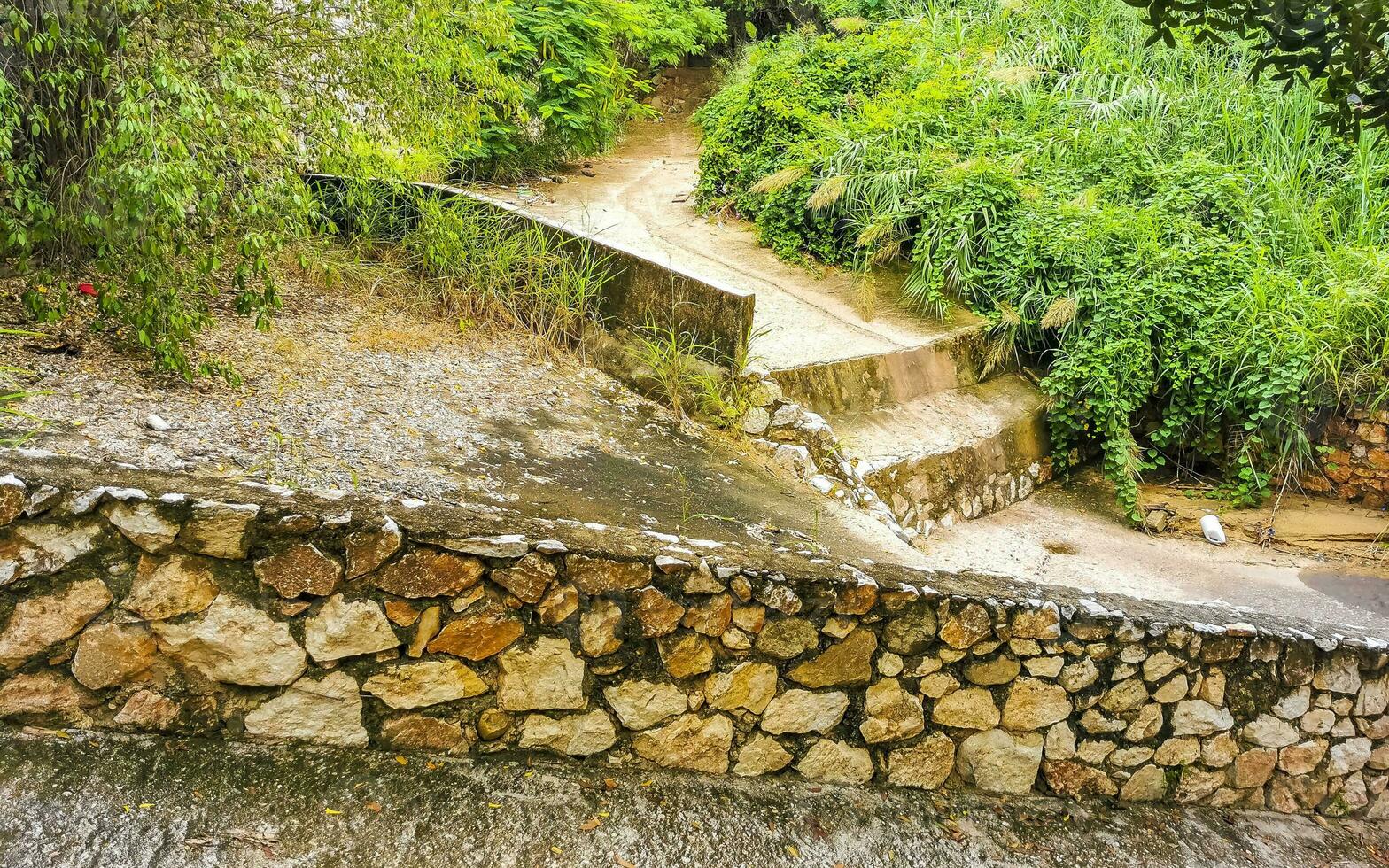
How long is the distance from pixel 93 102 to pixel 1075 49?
9.66 meters

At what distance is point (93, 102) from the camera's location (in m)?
3.85

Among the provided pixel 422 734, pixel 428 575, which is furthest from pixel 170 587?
pixel 422 734

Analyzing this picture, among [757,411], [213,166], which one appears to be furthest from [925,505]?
[213,166]

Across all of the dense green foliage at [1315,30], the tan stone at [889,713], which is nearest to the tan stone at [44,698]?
the tan stone at [889,713]

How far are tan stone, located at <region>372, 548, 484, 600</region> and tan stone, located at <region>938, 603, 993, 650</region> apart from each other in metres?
1.53

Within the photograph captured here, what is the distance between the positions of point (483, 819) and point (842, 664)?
3.92ft

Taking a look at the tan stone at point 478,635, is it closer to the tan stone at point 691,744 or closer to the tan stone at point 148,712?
the tan stone at point 691,744

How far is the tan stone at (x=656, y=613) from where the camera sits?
9.89 feet

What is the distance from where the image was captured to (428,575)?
2.80 meters

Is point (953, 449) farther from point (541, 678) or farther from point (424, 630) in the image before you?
point (424, 630)

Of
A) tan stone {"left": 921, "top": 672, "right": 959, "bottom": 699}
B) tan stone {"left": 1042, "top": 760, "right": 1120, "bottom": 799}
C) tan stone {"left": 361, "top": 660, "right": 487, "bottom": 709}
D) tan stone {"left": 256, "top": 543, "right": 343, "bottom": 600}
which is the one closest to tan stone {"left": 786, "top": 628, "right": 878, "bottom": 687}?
tan stone {"left": 921, "top": 672, "right": 959, "bottom": 699}

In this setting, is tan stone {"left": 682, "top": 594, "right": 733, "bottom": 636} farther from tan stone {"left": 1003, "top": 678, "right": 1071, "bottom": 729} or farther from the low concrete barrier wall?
the low concrete barrier wall


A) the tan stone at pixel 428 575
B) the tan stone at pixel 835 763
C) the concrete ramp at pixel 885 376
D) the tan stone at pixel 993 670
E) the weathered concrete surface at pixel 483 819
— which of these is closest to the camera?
the weathered concrete surface at pixel 483 819

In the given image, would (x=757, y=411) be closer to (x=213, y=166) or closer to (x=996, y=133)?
(x=213, y=166)
